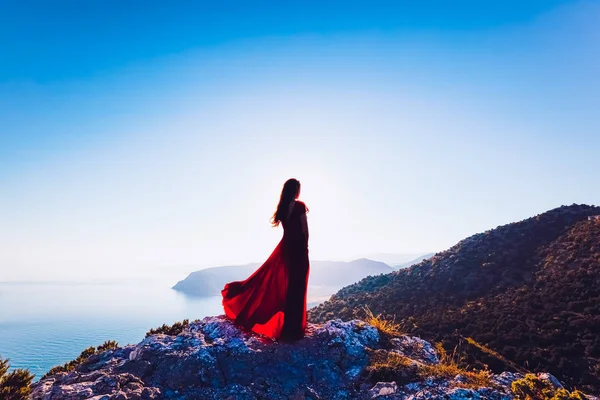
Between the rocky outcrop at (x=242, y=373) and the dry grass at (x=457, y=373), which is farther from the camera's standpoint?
the dry grass at (x=457, y=373)

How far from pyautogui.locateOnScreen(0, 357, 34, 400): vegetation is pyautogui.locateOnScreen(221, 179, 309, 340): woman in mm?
3906

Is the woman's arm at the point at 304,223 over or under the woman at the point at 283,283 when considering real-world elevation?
over

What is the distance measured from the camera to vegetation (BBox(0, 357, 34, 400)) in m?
5.52

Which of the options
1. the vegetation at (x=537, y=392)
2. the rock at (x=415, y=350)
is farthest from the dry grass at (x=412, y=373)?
the rock at (x=415, y=350)

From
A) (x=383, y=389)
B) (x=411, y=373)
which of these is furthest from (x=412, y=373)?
(x=383, y=389)

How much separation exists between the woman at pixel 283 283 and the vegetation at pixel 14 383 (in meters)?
3.91

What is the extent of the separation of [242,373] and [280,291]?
203cm

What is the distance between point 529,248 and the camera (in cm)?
4231

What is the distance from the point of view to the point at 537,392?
227 inches

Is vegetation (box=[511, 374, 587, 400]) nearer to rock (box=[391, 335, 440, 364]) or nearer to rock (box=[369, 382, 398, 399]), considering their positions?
rock (box=[369, 382, 398, 399])

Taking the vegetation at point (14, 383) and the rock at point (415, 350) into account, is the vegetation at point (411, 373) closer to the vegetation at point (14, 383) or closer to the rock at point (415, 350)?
the rock at point (415, 350)

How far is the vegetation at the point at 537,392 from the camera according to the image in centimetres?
545

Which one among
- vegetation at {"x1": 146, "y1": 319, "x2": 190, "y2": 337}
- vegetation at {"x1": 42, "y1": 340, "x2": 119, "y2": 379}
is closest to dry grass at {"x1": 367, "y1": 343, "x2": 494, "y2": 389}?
vegetation at {"x1": 146, "y1": 319, "x2": 190, "y2": 337}

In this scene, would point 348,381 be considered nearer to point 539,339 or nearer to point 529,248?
point 539,339
